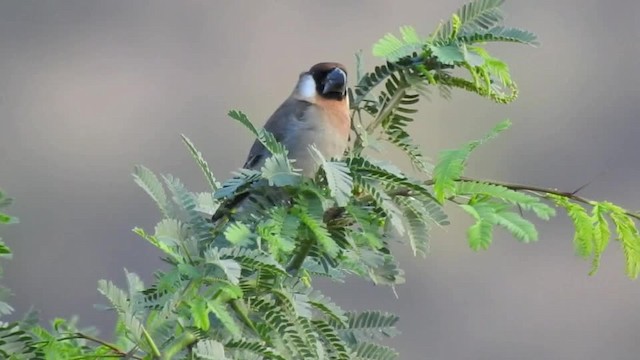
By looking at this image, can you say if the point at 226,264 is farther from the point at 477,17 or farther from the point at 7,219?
the point at 477,17

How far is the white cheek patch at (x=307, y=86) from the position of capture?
1.60 meters

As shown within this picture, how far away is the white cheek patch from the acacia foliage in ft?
2.49

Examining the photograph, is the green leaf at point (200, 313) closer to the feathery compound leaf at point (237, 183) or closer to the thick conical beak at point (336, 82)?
the feathery compound leaf at point (237, 183)

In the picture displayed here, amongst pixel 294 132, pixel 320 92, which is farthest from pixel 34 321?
pixel 320 92

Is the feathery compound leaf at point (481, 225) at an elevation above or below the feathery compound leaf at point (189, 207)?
above

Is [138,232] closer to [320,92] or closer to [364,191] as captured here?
[364,191]

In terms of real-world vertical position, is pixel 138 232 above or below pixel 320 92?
below

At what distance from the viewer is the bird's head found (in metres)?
1.51

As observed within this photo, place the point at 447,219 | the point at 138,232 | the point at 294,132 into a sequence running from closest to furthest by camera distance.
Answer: the point at 138,232 → the point at 447,219 → the point at 294,132

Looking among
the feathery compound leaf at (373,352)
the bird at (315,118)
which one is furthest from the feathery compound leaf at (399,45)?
the bird at (315,118)

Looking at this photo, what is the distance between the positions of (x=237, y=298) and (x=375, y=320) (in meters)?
0.17

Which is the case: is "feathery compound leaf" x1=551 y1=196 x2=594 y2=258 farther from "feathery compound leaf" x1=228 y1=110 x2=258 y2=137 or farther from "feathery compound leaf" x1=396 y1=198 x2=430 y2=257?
"feathery compound leaf" x1=228 y1=110 x2=258 y2=137

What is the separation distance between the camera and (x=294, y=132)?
4.85ft

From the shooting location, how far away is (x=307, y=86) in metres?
1.63
